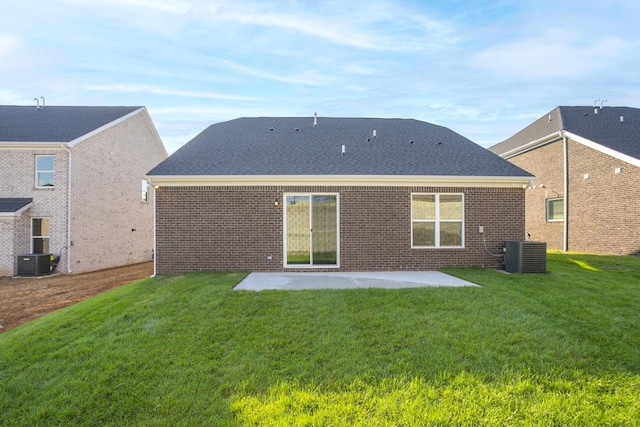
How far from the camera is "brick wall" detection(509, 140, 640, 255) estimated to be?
42.0 ft

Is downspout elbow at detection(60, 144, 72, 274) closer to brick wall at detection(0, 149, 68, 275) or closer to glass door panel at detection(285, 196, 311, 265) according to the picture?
brick wall at detection(0, 149, 68, 275)

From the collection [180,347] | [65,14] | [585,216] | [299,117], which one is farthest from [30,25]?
[585,216]

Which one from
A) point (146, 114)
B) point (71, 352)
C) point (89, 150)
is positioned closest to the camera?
point (71, 352)

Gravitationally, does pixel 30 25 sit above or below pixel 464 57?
below

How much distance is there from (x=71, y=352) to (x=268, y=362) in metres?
2.79

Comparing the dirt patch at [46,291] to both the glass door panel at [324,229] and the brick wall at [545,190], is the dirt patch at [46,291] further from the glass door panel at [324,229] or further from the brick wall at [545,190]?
the brick wall at [545,190]

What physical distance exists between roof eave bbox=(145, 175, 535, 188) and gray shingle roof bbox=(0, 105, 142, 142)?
7280 mm

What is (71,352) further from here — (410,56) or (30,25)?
(410,56)

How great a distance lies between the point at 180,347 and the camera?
4441 mm

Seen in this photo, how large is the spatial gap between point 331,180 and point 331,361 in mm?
6222

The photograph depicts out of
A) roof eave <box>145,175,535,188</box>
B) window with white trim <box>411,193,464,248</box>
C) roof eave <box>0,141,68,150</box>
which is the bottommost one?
window with white trim <box>411,193,464,248</box>

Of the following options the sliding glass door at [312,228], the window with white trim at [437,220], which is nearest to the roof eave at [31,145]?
the sliding glass door at [312,228]

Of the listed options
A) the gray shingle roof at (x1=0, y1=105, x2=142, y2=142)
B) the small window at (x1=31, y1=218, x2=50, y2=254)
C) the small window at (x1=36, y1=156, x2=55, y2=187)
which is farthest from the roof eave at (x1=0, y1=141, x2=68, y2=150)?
the small window at (x1=31, y1=218, x2=50, y2=254)

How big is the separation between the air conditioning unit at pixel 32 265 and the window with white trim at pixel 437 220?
1349cm
